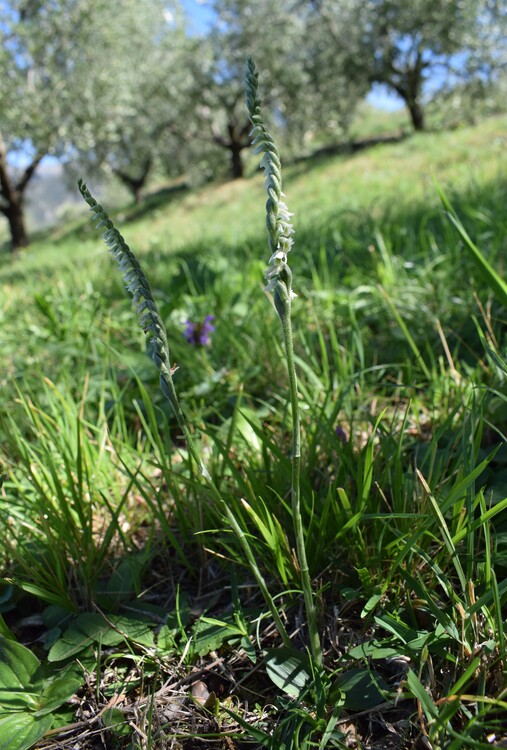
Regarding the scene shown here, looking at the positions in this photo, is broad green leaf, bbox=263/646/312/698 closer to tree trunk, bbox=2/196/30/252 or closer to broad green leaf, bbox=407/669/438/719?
broad green leaf, bbox=407/669/438/719

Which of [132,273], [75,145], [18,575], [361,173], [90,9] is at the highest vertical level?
[90,9]

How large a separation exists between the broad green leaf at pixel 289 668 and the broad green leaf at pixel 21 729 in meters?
0.46

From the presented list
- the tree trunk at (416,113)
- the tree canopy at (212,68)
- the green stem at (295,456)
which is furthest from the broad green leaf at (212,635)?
the tree trunk at (416,113)

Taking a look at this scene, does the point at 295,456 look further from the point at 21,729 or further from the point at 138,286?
the point at 21,729

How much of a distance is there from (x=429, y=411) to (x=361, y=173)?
10636 mm

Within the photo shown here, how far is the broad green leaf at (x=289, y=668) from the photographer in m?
1.05

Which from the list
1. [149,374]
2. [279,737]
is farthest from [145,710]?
[149,374]

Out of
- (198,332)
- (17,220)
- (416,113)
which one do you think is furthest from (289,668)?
(416,113)

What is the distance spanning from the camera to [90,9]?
15.1 m

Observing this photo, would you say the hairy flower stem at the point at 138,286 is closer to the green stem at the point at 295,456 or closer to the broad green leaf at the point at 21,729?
the green stem at the point at 295,456

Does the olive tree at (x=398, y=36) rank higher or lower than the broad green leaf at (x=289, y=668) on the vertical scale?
higher

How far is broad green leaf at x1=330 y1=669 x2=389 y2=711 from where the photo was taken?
100cm

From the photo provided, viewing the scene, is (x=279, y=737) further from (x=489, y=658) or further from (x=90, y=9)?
(x=90, y=9)

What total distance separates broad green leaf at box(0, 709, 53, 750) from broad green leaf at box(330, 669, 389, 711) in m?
0.58
